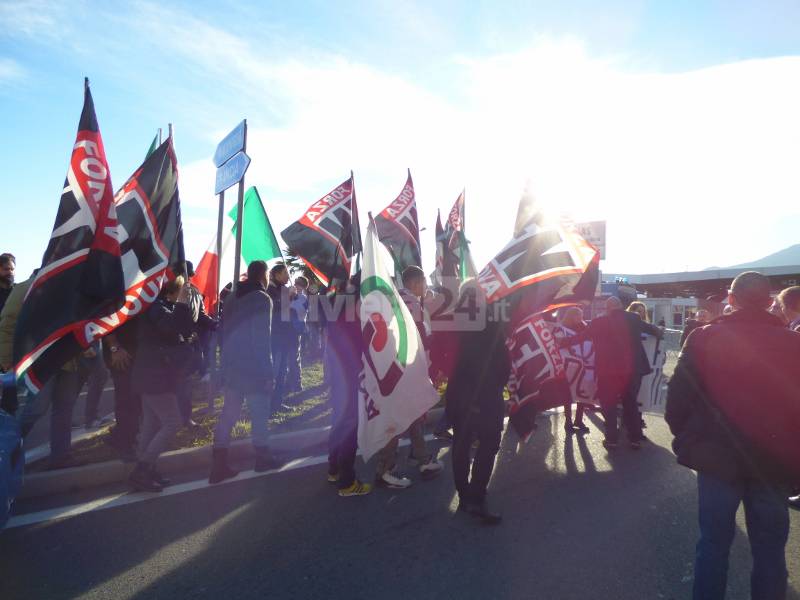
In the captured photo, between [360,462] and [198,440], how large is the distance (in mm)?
1828

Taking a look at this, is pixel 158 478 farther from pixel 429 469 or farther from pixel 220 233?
pixel 220 233

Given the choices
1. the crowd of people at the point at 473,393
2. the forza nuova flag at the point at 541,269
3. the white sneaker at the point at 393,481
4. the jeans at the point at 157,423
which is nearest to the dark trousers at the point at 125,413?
the crowd of people at the point at 473,393

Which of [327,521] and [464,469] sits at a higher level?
[464,469]

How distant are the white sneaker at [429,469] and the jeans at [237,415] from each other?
5.09ft

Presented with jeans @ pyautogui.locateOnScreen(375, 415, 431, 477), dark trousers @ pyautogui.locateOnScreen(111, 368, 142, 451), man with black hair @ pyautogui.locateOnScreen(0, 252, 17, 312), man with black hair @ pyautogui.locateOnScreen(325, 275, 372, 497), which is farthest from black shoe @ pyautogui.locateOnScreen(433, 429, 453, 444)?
man with black hair @ pyautogui.locateOnScreen(0, 252, 17, 312)

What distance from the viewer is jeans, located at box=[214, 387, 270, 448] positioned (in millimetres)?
Answer: 4652

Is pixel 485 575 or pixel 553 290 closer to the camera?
pixel 485 575

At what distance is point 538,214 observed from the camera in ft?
16.7

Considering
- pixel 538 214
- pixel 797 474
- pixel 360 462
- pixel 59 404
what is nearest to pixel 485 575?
pixel 797 474

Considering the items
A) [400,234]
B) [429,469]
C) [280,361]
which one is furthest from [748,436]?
[400,234]

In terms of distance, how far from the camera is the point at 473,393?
155 inches

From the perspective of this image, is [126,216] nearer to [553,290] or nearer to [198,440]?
[198,440]

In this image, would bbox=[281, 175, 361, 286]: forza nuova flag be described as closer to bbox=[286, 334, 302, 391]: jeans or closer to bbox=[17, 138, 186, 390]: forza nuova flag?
bbox=[286, 334, 302, 391]: jeans

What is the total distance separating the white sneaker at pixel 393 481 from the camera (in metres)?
4.54
